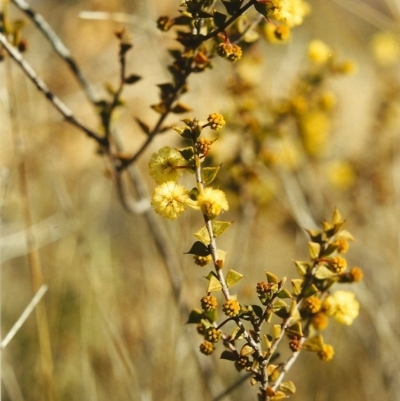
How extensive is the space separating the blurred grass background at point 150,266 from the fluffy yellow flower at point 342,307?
0.39m

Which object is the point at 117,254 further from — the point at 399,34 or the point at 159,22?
the point at 159,22

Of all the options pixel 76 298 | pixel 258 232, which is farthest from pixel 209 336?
pixel 258 232

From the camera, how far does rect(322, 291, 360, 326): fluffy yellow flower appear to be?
0.71 m

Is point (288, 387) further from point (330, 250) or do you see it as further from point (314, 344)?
point (330, 250)

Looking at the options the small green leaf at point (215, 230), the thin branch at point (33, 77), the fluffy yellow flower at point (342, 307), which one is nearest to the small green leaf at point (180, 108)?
the thin branch at point (33, 77)

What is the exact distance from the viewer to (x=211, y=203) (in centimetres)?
57

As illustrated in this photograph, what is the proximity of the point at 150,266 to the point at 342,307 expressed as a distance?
137cm

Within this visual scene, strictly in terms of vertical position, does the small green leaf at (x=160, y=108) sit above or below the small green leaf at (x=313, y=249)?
above

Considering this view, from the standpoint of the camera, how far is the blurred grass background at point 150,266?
1208mm

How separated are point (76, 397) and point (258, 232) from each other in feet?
3.36

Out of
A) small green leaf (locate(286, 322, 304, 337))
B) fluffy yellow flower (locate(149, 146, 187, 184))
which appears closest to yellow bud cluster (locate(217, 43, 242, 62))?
fluffy yellow flower (locate(149, 146, 187, 184))

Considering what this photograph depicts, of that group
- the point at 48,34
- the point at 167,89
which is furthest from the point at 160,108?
the point at 48,34

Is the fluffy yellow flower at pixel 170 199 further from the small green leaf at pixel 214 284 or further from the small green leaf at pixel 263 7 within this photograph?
the small green leaf at pixel 263 7

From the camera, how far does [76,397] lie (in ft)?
5.59
